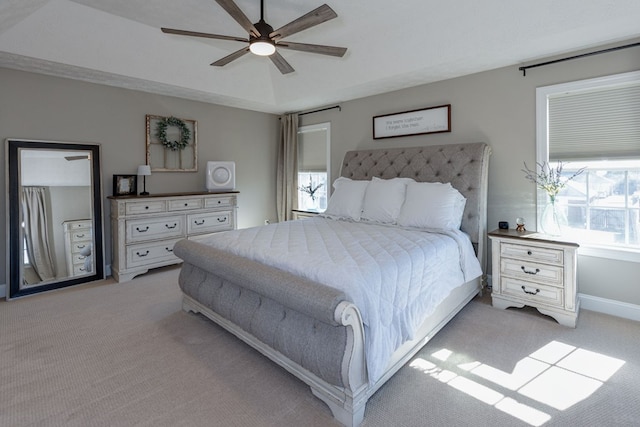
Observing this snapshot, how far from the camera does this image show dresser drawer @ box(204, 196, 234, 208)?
4.39m

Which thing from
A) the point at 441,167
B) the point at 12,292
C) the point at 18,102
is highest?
the point at 18,102

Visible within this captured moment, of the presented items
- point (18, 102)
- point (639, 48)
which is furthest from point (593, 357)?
point (18, 102)

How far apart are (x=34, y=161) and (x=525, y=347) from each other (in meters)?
4.93

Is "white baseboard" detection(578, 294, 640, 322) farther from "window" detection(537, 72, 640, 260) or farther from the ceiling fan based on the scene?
the ceiling fan

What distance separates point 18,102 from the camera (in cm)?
327

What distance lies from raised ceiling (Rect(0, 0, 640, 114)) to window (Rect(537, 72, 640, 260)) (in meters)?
0.40

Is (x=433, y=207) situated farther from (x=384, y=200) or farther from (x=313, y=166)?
(x=313, y=166)

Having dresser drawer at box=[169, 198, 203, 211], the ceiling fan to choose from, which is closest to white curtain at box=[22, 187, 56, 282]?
dresser drawer at box=[169, 198, 203, 211]

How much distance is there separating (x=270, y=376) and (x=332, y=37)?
131 inches

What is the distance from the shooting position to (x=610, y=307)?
8.90 feet

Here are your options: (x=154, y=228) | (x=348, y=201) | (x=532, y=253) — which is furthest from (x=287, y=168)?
(x=532, y=253)

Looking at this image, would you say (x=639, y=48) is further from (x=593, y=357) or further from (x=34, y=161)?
(x=34, y=161)

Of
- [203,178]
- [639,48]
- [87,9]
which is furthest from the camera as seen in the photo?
[203,178]

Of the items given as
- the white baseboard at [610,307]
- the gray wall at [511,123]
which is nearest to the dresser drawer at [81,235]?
the gray wall at [511,123]
